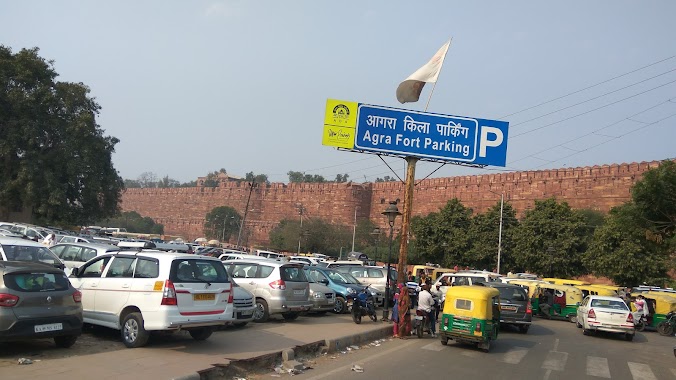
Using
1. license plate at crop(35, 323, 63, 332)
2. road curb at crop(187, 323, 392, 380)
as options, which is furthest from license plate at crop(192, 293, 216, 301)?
license plate at crop(35, 323, 63, 332)

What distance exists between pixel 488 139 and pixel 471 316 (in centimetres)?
700

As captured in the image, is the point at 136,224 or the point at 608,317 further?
the point at 136,224

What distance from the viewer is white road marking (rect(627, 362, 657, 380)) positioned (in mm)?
11834

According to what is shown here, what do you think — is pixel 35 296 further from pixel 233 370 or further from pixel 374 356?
pixel 374 356

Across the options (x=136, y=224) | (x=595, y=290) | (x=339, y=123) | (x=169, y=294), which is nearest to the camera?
(x=169, y=294)

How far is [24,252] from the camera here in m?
13.9

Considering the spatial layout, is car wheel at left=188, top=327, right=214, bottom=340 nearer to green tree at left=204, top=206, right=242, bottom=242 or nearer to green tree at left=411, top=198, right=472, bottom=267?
green tree at left=411, top=198, right=472, bottom=267

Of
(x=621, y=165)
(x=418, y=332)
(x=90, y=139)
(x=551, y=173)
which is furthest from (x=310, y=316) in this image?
(x=551, y=173)

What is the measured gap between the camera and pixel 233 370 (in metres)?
9.36

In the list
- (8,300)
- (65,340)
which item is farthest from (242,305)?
(8,300)

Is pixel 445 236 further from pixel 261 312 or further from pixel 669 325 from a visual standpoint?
pixel 261 312

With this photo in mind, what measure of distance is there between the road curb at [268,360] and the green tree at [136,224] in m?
114

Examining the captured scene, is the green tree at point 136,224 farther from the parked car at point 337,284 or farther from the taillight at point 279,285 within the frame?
the taillight at point 279,285

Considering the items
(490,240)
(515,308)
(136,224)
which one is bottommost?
(515,308)
